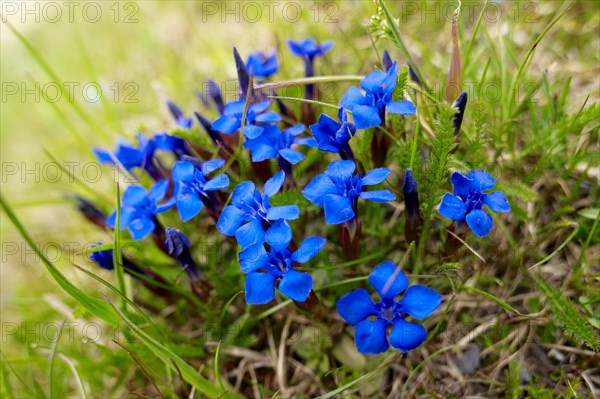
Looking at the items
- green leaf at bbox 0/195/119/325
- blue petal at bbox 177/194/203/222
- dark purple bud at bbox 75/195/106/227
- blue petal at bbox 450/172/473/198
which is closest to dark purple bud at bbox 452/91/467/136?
blue petal at bbox 450/172/473/198

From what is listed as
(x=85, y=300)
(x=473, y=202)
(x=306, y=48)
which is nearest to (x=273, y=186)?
(x=473, y=202)

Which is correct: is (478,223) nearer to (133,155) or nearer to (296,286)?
(296,286)

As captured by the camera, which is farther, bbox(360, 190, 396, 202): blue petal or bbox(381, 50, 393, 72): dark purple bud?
bbox(381, 50, 393, 72): dark purple bud

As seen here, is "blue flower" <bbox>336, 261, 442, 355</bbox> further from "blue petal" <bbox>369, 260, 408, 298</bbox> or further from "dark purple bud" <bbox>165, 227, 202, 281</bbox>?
"dark purple bud" <bbox>165, 227, 202, 281</bbox>

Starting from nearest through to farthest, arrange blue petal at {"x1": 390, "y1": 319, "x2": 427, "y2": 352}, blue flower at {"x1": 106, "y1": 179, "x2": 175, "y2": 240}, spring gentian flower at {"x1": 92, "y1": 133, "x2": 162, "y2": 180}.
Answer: blue petal at {"x1": 390, "y1": 319, "x2": 427, "y2": 352}
blue flower at {"x1": 106, "y1": 179, "x2": 175, "y2": 240}
spring gentian flower at {"x1": 92, "y1": 133, "x2": 162, "y2": 180}

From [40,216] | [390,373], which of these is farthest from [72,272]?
[390,373]

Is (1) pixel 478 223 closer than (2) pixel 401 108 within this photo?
Yes

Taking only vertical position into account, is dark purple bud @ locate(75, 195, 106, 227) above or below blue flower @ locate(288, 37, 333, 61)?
below

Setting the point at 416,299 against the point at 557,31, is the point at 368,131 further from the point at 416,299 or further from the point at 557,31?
the point at 557,31

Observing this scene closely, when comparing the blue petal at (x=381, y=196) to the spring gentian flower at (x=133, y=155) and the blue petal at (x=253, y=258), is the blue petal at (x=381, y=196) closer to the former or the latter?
the blue petal at (x=253, y=258)
